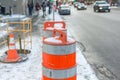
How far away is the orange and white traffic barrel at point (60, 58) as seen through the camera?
561 cm

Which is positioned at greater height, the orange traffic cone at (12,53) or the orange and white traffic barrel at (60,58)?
the orange and white traffic barrel at (60,58)

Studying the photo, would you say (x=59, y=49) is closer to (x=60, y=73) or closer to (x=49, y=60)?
(x=49, y=60)

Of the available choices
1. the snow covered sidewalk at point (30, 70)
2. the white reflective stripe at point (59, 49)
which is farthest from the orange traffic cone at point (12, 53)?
the white reflective stripe at point (59, 49)

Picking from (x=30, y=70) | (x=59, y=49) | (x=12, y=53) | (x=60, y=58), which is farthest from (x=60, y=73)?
(x=12, y=53)

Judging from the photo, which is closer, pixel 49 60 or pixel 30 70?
pixel 49 60

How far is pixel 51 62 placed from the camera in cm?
569

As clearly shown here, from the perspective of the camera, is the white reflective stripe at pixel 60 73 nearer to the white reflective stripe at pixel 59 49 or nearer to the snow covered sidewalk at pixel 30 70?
the white reflective stripe at pixel 59 49

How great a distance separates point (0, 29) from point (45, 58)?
16.6 m

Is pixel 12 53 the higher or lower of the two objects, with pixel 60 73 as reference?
lower

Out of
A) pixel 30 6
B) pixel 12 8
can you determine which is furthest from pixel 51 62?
pixel 30 6

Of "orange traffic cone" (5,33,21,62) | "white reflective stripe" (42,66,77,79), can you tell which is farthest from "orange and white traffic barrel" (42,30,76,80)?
"orange traffic cone" (5,33,21,62)

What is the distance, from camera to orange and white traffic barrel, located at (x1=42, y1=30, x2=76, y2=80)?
5.61 metres

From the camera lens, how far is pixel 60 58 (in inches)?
222

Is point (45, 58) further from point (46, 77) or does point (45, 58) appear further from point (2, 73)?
point (2, 73)
